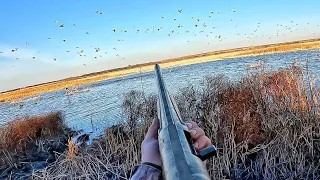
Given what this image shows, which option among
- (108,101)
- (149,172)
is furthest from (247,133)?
(108,101)

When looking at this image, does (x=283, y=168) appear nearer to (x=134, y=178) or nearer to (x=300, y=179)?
(x=300, y=179)

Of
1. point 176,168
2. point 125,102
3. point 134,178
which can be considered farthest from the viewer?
point 125,102

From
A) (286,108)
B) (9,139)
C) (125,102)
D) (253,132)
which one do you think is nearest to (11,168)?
(9,139)

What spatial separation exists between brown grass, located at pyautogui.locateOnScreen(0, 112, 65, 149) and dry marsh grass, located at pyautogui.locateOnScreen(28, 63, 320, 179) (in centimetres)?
638

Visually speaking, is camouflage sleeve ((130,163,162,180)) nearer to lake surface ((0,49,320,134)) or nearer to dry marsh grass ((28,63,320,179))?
dry marsh grass ((28,63,320,179))

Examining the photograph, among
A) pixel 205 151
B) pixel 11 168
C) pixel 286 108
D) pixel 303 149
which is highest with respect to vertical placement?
pixel 205 151

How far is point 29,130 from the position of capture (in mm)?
20516

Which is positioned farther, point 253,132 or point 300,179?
point 253,132

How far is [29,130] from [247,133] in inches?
569

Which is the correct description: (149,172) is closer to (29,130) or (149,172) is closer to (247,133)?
(247,133)

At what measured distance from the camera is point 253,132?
35.0 feet

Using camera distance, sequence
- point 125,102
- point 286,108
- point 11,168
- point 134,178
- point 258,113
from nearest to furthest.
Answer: point 134,178 < point 286,108 < point 258,113 < point 11,168 < point 125,102

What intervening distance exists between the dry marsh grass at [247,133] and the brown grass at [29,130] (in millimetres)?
6378

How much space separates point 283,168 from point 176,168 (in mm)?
8162
